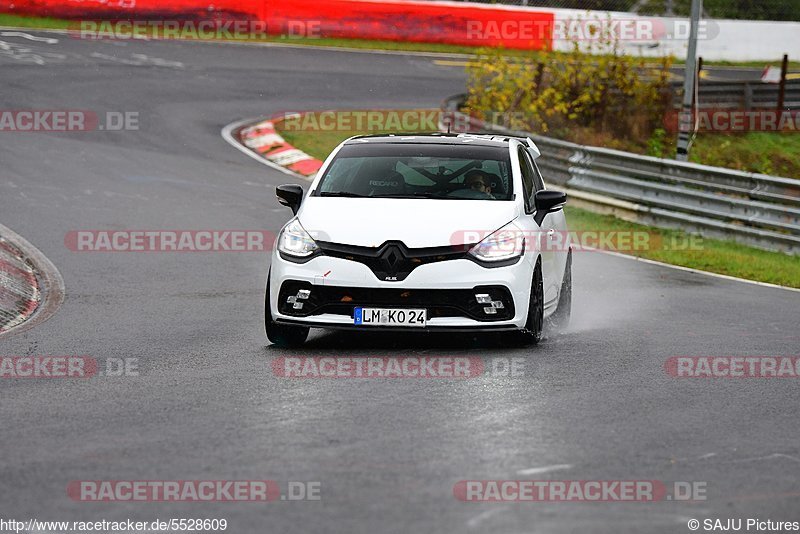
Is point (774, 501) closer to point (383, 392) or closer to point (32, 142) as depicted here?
point (383, 392)

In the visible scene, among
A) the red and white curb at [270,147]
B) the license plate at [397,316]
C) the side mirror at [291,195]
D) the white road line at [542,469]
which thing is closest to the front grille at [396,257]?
the license plate at [397,316]

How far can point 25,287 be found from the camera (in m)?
12.8

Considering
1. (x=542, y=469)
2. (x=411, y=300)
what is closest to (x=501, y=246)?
(x=411, y=300)

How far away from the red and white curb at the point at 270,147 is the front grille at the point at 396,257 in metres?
11.9

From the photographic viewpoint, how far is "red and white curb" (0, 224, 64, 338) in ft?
38.1

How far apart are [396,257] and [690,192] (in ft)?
33.2

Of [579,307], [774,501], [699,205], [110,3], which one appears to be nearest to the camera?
[774,501]

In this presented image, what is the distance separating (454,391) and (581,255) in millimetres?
8612

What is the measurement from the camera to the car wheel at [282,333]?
9898 millimetres

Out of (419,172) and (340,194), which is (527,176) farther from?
(340,194)

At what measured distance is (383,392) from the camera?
327 inches

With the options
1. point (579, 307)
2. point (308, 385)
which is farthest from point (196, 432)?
point (579, 307)

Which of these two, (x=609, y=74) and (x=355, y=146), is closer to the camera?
(x=355, y=146)

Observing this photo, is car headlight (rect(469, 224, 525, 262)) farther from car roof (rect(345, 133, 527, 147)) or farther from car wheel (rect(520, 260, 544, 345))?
car roof (rect(345, 133, 527, 147))
